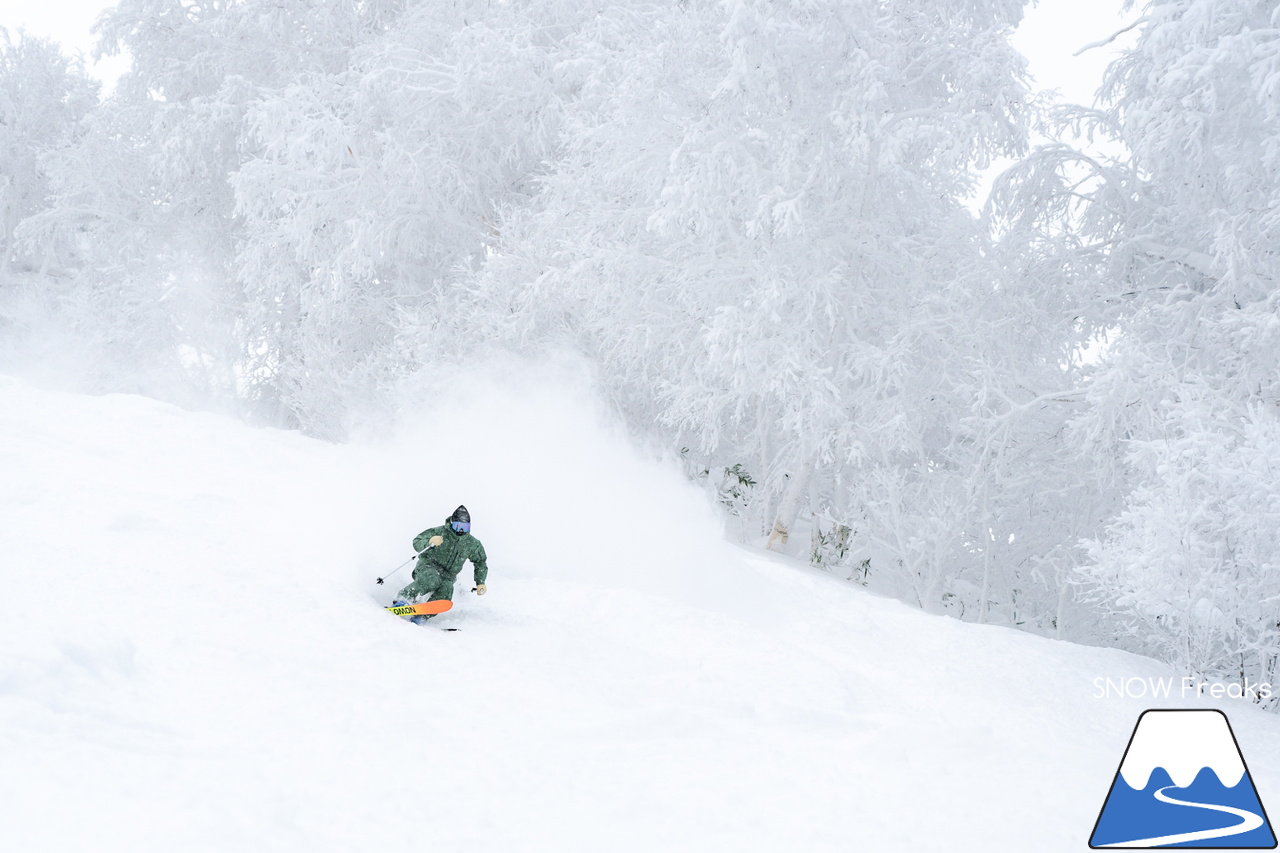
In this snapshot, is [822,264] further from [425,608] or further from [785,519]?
[425,608]

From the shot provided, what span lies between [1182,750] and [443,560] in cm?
514

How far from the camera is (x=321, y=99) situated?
58.5 ft

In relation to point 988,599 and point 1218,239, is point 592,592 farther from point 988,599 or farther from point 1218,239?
point 988,599

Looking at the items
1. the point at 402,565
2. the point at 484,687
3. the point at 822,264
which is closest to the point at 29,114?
the point at 822,264

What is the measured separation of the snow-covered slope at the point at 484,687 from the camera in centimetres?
367

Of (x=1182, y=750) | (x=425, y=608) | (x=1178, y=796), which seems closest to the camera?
(x=1178, y=796)

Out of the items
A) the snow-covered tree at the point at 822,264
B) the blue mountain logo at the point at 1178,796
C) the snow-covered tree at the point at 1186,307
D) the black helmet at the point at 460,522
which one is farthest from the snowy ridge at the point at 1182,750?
the snow-covered tree at the point at 822,264

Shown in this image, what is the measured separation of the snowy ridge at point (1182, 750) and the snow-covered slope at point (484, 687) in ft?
1.05

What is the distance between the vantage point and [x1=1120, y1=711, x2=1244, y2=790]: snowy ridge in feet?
13.7

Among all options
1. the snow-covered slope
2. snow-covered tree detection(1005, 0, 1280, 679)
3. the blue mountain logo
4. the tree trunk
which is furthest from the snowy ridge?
the tree trunk

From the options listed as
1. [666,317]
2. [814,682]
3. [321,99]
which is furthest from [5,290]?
[814,682]

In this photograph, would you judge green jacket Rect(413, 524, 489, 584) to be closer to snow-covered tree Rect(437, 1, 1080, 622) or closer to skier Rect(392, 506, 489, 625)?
skier Rect(392, 506, 489, 625)

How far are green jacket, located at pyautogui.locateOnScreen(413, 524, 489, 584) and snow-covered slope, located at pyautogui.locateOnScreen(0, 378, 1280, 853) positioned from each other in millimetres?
335

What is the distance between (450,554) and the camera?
761 centimetres
